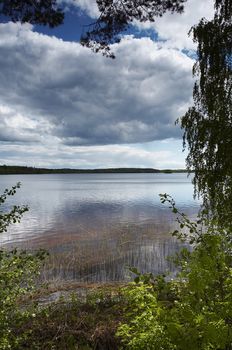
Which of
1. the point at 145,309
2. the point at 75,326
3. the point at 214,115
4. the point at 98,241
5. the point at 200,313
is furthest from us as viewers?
the point at 98,241

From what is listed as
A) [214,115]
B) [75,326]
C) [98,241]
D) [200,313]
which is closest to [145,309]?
[200,313]

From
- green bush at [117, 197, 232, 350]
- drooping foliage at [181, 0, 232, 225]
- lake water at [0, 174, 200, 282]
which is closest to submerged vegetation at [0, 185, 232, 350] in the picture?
green bush at [117, 197, 232, 350]

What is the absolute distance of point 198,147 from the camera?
16.3 metres

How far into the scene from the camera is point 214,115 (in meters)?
15.5

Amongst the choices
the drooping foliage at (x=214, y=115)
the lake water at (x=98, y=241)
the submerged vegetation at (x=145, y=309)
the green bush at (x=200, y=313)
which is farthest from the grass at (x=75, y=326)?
the drooping foliage at (x=214, y=115)

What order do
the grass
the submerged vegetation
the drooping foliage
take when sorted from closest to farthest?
the submerged vegetation → the grass → the drooping foliage

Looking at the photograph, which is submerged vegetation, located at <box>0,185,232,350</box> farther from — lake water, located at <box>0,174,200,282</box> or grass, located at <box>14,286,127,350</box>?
lake water, located at <box>0,174,200,282</box>

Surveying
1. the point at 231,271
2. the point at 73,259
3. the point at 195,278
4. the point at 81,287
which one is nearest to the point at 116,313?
the point at 81,287

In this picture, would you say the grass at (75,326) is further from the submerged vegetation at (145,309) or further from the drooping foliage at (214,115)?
the drooping foliage at (214,115)

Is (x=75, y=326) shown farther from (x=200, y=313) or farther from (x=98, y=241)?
(x=98, y=241)

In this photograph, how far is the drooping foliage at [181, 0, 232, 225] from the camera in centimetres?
1487

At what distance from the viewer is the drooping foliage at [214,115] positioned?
48.8 feet

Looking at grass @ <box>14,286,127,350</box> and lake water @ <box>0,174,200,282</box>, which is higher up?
grass @ <box>14,286,127,350</box>

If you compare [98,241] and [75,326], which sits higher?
[75,326]
